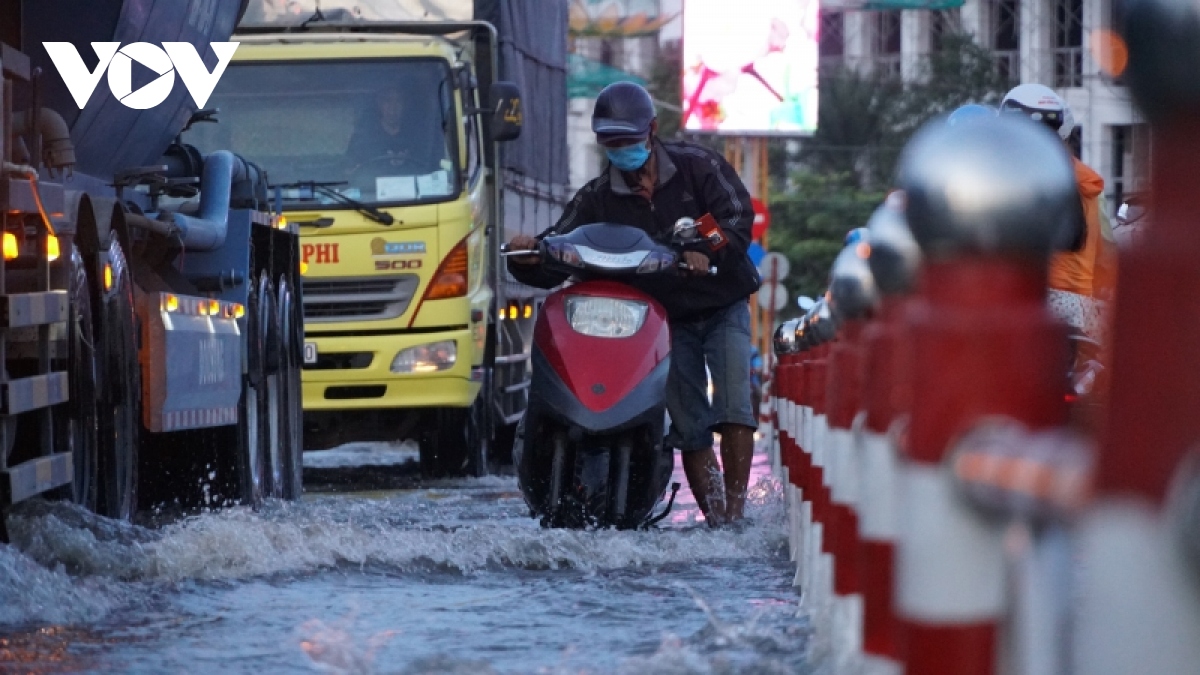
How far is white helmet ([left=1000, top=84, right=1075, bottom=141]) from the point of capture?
8656 mm

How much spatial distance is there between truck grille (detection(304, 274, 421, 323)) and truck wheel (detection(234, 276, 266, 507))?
10.9 ft

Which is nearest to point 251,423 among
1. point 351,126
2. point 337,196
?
point 337,196

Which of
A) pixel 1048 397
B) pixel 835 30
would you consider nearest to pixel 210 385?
pixel 1048 397

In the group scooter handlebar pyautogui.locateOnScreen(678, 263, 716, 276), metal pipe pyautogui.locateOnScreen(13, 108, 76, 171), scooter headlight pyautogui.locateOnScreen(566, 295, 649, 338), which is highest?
metal pipe pyautogui.locateOnScreen(13, 108, 76, 171)

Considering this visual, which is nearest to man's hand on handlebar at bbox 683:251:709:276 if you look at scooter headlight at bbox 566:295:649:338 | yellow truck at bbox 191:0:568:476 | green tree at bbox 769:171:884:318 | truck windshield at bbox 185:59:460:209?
scooter headlight at bbox 566:295:649:338

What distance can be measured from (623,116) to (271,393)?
3.96m

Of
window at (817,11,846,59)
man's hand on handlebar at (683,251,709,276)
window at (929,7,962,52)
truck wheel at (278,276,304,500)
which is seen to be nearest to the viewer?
man's hand on handlebar at (683,251,709,276)

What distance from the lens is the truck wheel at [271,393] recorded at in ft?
41.1

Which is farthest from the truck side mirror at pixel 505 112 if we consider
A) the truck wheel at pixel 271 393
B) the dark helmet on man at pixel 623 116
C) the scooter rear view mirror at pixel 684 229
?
the scooter rear view mirror at pixel 684 229

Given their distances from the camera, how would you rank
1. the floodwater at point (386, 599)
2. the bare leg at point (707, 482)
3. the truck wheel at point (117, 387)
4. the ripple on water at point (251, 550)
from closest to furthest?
1. the floodwater at point (386, 599)
2. the ripple on water at point (251, 550)
3. the truck wheel at point (117, 387)
4. the bare leg at point (707, 482)

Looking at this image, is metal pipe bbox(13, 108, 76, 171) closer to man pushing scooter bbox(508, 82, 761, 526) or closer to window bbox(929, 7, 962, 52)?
man pushing scooter bbox(508, 82, 761, 526)

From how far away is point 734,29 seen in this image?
155 ft

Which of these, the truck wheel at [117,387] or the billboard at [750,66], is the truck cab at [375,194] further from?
the billboard at [750,66]

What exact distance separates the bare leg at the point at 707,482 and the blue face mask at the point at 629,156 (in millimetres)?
1202
